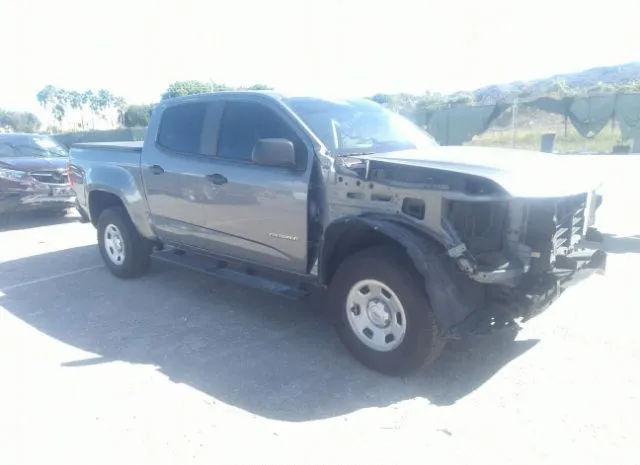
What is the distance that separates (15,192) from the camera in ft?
33.5

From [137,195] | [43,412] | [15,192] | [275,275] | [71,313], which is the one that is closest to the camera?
[43,412]

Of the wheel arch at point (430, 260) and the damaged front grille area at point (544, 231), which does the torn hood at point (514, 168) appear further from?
the wheel arch at point (430, 260)

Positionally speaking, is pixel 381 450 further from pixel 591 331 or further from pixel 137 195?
pixel 137 195

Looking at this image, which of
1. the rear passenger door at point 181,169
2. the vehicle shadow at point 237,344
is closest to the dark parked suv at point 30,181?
the vehicle shadow at point 237,344

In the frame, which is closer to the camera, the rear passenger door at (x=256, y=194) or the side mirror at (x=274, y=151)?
the side mirror at (x=274, y=151)

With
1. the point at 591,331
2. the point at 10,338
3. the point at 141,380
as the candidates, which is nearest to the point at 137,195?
the point at 10,338

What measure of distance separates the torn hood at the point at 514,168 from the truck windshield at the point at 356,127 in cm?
28

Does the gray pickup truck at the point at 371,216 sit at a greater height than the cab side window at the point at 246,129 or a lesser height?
lesser

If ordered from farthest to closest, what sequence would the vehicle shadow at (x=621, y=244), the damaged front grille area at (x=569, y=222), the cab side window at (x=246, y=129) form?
the vehicle shadow at (x=621, y=244)
the cab side window at (x=246, y=129)
the damaged front grille area at (x=569, y=222)

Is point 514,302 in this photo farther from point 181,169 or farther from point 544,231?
point 181,169

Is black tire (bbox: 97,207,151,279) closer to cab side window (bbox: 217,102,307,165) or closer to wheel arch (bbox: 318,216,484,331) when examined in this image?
cab side window (bbox: 217,102,307,165)

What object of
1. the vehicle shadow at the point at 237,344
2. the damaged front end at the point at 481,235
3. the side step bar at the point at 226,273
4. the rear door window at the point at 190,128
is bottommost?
the vehicle shadow at the point at 237,344

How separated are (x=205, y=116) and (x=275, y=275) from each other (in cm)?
178

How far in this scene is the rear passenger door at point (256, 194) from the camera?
14.4 ft
